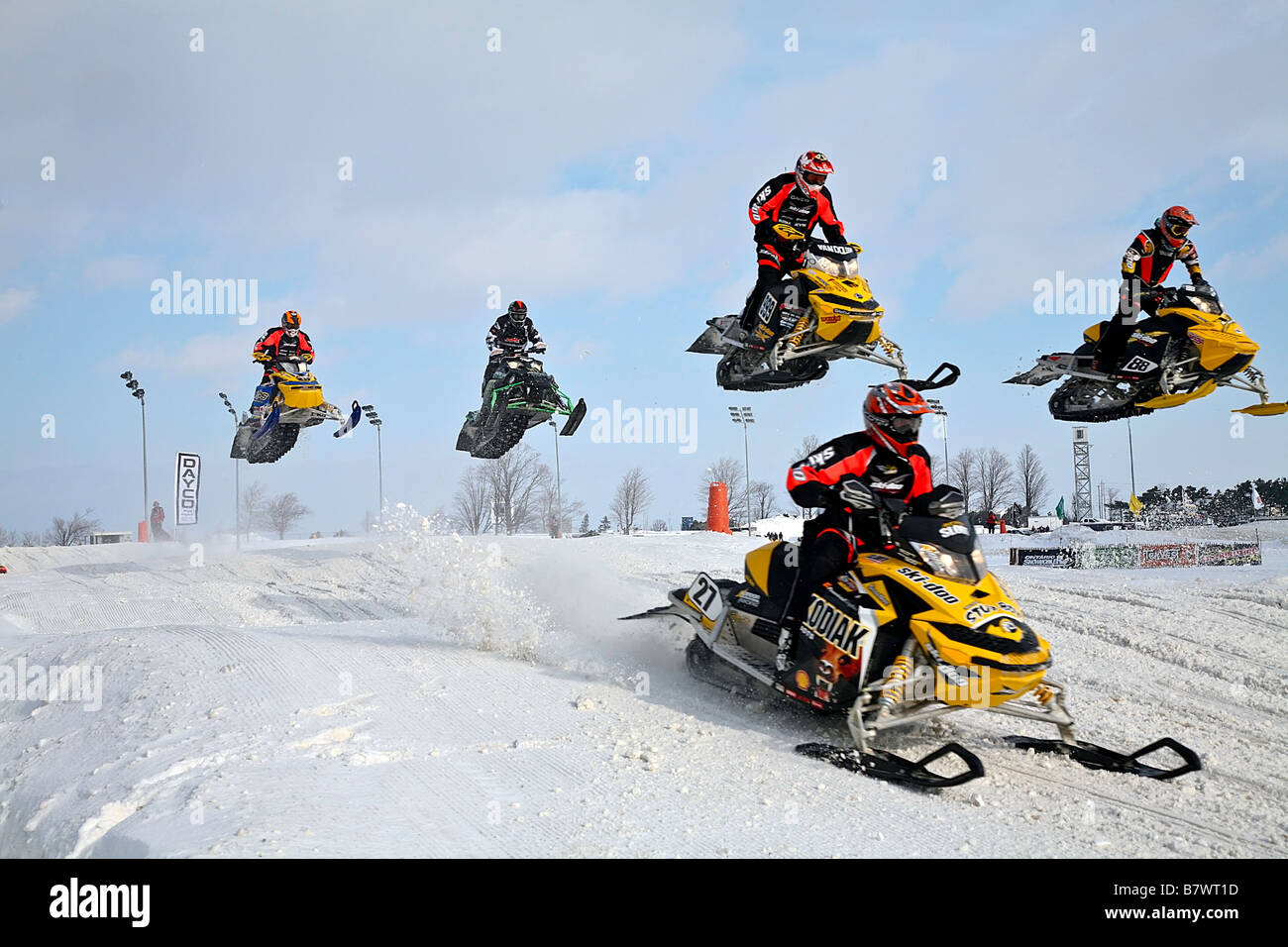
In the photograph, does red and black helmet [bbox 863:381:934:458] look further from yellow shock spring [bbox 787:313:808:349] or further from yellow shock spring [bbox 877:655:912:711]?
yellow shock spring [bbox 787:313:808:349]

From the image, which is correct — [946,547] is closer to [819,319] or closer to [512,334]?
[819,319]

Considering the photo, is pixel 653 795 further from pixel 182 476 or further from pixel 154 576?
pixel 182 476

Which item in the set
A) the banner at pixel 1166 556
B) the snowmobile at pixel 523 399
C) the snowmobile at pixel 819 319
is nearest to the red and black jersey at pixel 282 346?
the snowmobile at pixel 523 399

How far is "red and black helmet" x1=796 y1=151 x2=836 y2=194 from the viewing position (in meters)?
9.20

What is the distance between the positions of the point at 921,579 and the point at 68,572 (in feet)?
54.5

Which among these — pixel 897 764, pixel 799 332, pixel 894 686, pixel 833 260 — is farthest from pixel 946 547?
pixel 833 260

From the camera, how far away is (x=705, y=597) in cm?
635

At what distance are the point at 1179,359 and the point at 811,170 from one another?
15.0 feet

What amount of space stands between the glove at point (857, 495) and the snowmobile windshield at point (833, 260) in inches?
180

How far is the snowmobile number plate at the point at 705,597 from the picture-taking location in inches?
246

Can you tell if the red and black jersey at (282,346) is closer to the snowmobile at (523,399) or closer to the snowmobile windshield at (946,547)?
the snowmobile at (523,399)

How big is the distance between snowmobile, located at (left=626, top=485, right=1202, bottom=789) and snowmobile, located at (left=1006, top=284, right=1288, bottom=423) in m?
6.14

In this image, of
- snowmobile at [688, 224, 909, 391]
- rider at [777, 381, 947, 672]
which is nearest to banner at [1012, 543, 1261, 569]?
snowmobile at [688, 224, 909, 391]
